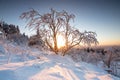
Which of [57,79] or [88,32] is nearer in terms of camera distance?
[57,79]

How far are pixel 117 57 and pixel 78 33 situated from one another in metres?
26.4

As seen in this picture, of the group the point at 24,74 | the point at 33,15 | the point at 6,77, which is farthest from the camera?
the point at 33,15

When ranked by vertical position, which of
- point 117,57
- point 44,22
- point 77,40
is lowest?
point 117,57

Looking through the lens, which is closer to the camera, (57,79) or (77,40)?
(57,79)

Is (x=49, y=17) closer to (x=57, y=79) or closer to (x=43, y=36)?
(x=43, y=36)

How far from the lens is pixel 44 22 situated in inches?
420

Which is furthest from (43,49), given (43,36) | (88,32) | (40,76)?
(40,76)

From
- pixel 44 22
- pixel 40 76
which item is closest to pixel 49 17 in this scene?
pixel 44 22

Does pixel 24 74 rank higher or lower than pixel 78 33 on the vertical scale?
lower

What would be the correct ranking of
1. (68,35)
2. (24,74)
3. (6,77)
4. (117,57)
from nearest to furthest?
1. (6,77)
2. (24,74)
3. (68,35)
4. (117,57)

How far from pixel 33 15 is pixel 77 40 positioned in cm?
373

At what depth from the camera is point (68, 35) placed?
37.7 ft

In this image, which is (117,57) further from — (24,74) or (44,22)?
(24,74)

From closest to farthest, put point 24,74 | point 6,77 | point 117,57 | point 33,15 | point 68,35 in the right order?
point 6,77, point 24,74, point 33,15, point 68,35, point 117,57
